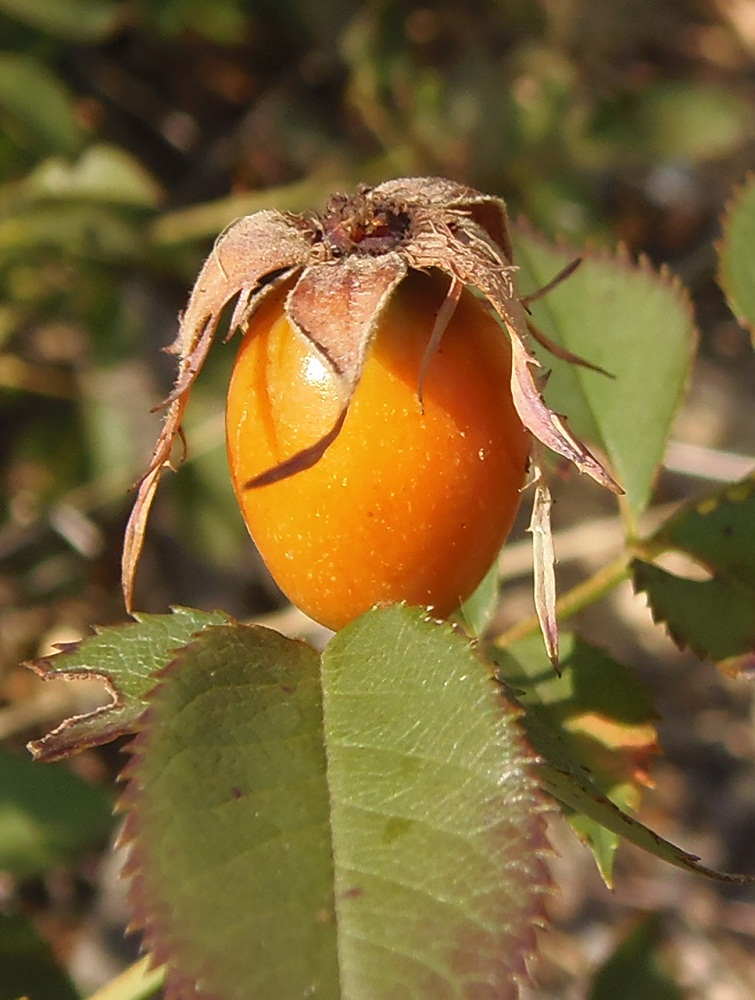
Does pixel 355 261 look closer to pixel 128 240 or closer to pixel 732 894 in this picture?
pixel 128 240

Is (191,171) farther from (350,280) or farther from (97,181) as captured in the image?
(350,280)

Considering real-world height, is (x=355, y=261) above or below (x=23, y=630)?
above

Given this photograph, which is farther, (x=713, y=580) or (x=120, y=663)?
(x=713, y=580)

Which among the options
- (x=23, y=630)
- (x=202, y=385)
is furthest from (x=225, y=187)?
(x=23, y=630)

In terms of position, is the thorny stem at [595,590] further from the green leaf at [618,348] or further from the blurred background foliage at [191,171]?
the blurred background foliage at [191,171]

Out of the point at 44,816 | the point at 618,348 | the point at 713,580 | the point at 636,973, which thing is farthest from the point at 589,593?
the point at 44,816

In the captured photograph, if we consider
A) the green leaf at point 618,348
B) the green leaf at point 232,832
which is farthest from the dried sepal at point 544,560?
the green leaf at point 618,348
